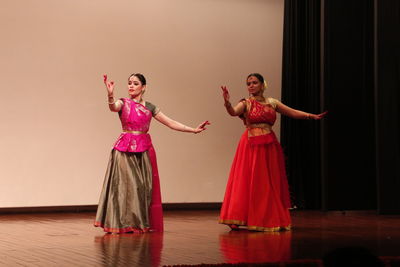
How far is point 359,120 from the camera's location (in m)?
7.28

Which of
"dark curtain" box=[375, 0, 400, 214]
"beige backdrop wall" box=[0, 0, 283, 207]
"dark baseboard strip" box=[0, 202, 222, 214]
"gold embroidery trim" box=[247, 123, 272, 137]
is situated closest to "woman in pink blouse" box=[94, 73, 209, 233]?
"gold embroidery trim" box=[247, 123, 272, 137]

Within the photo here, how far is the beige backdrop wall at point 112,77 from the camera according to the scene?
6895 millimetres

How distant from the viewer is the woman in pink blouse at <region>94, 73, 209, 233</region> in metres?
4.98

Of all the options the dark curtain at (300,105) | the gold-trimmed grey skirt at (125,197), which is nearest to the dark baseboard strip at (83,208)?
the dark curtain at (300,105)

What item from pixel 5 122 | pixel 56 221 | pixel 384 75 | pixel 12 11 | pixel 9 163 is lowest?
pixel 56 221

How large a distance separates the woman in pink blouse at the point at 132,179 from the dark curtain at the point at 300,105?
307 centimetres

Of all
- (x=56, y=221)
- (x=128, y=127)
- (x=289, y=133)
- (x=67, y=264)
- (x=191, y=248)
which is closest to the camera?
(x=67, y=264)

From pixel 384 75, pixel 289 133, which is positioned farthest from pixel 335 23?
pixel 289 133

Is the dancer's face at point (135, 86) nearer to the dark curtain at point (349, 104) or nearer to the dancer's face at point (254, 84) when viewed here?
the dancer's face at point (254, 84)

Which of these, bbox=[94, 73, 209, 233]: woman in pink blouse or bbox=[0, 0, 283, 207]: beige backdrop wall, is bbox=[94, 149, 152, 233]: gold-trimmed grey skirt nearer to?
bbox=[94, 73, 209, 233]: woman in pink blouse

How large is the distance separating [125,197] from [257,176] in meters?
1.06

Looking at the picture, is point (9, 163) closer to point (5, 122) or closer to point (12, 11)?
point (5, 122)

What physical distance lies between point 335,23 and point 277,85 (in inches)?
49.4

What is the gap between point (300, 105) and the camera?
793 centimetres
